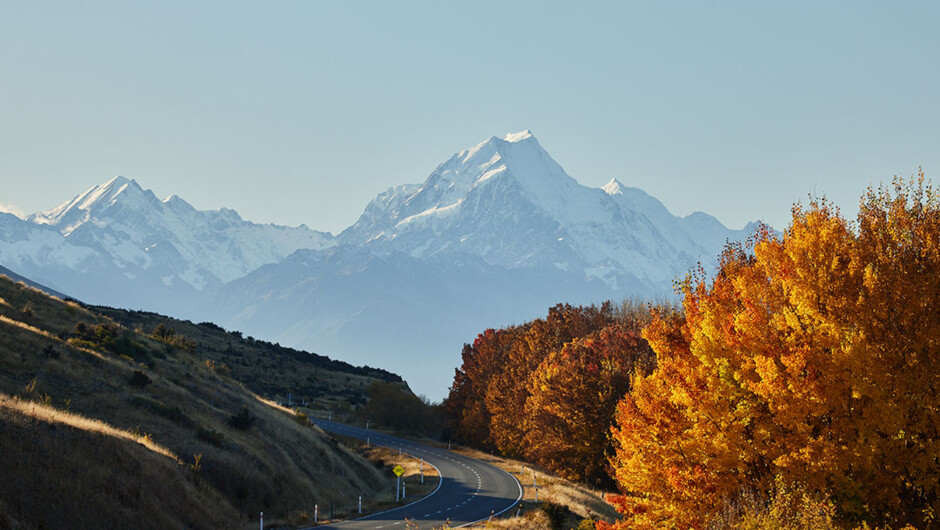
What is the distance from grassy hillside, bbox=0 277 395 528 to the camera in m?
25.8

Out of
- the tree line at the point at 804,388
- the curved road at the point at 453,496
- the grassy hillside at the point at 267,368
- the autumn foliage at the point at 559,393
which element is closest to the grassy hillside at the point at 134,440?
the curved road at the point at 453,496

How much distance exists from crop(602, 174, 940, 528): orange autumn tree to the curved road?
17.6 metres

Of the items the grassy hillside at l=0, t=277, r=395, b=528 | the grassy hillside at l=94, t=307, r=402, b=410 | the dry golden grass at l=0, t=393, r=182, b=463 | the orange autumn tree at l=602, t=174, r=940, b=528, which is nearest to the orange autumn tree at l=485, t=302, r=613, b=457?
the grassy hillside at l=0, t=277, r=395, b=528

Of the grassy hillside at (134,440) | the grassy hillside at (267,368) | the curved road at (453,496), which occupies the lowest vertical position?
the curved road at (453,496)

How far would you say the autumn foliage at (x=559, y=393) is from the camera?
62.4 meters

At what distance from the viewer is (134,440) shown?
3253cm

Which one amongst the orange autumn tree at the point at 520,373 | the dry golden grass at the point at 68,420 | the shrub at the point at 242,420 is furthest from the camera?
the orange autumn tree at the point at 520,373

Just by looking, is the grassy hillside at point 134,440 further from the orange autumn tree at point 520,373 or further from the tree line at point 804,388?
the orange autumn tree at point 520,373

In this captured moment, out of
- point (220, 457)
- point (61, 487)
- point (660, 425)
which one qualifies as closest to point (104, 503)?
point (61, 487)

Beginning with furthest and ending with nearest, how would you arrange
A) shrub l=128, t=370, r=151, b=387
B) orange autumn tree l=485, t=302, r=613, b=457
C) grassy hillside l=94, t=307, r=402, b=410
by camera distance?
grassy hillside l=94, t=307, r=402, b=410
orange autumn tree l=485, t=302, r=613, b=457
shrub l=128, t=370, r=151, b=387

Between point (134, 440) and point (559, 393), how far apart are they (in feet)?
128

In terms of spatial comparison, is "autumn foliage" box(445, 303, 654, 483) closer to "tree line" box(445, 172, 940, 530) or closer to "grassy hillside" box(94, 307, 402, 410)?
"tree line" box(445, 172, 940, 530)

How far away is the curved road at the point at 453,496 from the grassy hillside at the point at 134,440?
464 centimetres

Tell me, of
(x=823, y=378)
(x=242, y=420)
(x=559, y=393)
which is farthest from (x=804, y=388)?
(x=559, y=393)
